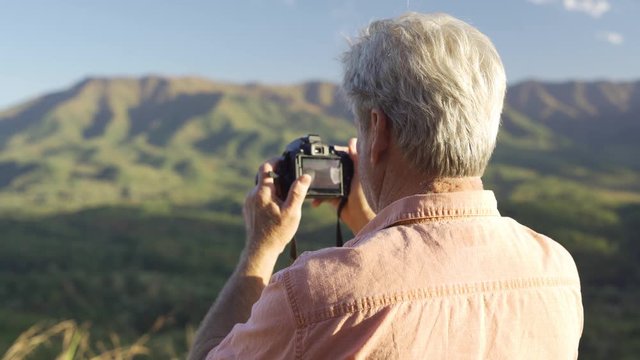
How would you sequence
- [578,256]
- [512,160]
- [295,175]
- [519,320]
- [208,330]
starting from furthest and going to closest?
[512,160], [578,256], [295,175], [208,330], [519,320]

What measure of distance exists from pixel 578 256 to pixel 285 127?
137492 millimetres

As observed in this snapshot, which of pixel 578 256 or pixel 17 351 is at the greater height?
pixel 17 351

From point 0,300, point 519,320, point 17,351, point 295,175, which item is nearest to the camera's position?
point 519,320

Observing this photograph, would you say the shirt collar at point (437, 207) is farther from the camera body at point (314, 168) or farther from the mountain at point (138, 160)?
the mountain at point (138, 160)

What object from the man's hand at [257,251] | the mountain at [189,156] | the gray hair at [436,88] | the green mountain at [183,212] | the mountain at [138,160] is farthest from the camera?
the mountain at [189,156]

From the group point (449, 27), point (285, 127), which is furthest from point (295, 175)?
point (285, 127)

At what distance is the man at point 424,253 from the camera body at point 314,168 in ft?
1.32

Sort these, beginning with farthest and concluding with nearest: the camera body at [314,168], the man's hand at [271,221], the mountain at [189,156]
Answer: the mountain at [189,156] → the camera body at [314,168] → the man's hand at [271,221]

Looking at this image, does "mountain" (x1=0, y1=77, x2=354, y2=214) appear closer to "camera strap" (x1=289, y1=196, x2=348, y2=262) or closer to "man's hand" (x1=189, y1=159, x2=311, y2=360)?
"camera strap" (x1=289, y1=196, x2=348, y2=262)

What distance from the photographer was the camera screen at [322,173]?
1918 millimetres

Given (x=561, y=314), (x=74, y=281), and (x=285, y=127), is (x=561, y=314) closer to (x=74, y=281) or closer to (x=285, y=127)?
(x=74, y=281)

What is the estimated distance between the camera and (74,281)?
180 feet

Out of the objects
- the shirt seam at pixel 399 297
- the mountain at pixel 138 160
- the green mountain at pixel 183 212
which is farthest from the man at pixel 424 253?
the mountain at pixel 138 160

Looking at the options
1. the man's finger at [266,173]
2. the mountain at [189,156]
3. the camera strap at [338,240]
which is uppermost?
the man's finger at [266,173]
